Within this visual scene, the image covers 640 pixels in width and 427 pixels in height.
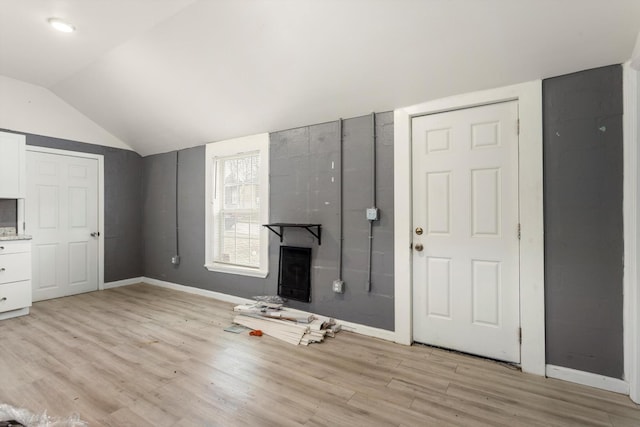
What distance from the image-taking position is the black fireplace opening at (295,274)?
3.42 m

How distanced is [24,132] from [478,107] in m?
5.58

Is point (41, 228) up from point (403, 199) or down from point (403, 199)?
down

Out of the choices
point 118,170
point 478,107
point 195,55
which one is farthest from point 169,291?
point 478,107

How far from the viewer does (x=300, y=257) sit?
3482mm

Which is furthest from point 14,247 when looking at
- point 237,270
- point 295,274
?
A: point 295,274

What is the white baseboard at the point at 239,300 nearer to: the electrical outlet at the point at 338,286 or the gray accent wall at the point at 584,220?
the electrical outlet at the point at 338,286

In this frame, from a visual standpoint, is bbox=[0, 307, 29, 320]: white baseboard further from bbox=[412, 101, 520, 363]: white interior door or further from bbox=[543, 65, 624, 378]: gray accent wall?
bbox=[543, 65, 624, 378]: gray accent wall

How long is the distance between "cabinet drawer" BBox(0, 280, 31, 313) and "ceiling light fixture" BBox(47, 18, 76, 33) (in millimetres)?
2848

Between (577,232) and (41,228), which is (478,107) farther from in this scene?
(41,228)

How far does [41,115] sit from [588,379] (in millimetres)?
6683

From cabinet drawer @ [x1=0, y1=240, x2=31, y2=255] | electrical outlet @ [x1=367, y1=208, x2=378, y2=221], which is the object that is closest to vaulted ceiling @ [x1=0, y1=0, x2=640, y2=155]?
electrical outlet @ [x1=367, y1=208, x2=378, y2=221]

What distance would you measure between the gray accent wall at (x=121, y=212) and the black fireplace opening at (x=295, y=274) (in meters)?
3.26

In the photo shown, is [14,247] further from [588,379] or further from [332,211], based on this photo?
[588,379]

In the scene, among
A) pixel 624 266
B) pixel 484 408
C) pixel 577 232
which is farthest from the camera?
pixel 577 232
